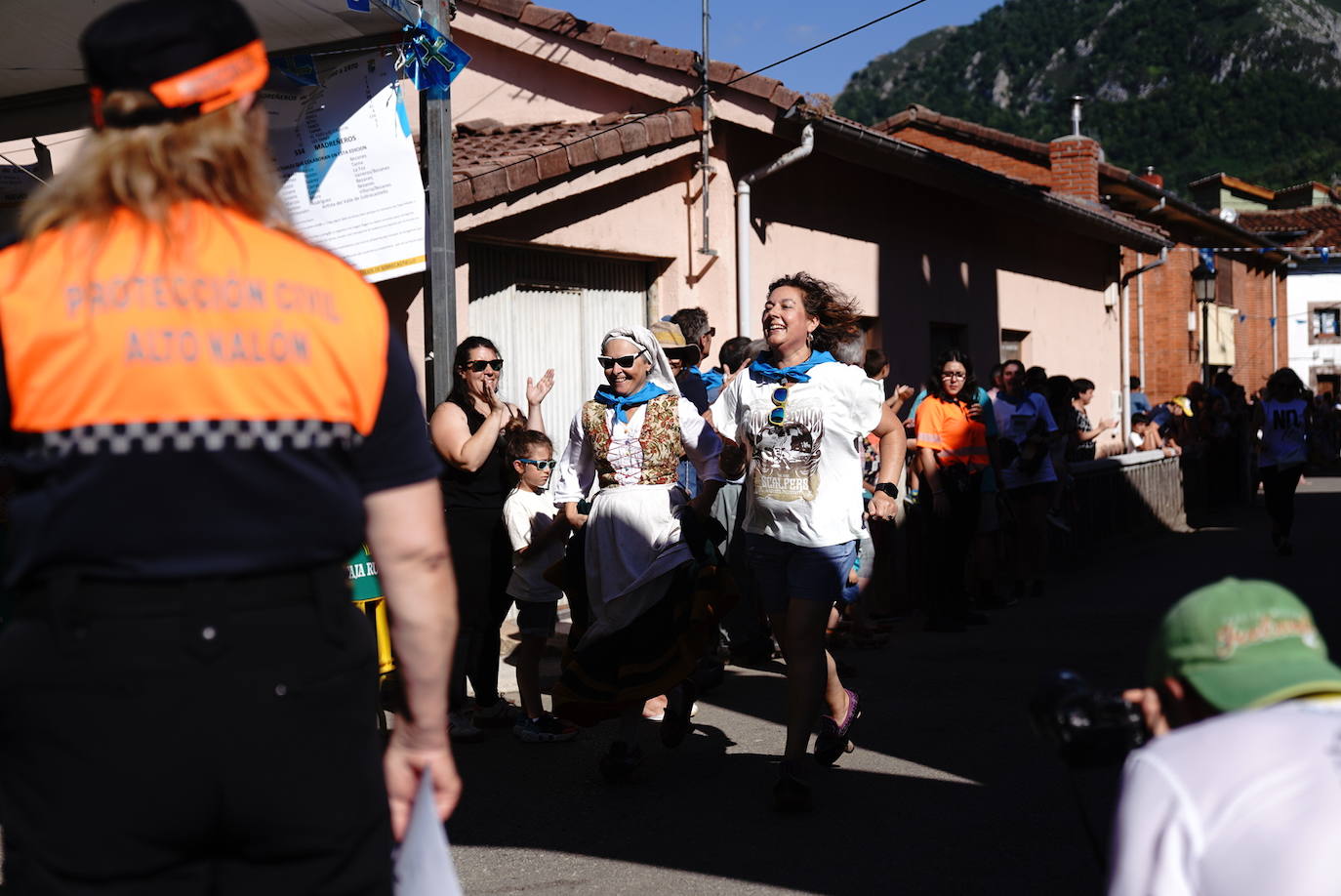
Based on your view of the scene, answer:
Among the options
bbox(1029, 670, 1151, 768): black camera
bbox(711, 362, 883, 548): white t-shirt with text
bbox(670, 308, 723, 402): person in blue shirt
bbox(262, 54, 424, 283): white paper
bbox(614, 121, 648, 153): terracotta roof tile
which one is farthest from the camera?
bbox(614, 121, 648, 153): terracotta roof tile

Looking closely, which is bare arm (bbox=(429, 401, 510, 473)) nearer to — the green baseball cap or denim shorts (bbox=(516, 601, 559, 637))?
denim shorts (bbox=(516, 601, 559, 637))

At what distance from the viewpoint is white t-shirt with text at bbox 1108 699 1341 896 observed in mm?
1825

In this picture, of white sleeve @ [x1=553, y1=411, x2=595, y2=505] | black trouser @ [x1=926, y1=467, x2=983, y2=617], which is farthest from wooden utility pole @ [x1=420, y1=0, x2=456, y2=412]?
black trouser @ [x1=926, y1=467, x2=983, y2=617]

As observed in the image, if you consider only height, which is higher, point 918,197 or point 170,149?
point 918,197

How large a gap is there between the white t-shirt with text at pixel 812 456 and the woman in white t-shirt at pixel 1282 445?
929 centimetres

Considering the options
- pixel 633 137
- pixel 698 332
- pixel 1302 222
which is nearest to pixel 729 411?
pixel 698 332

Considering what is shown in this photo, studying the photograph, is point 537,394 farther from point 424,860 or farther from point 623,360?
point 424,860

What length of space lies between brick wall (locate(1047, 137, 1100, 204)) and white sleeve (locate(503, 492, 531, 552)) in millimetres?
18907

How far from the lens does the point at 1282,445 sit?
13.8 metres

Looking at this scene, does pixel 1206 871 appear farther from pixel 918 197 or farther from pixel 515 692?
pixel 918 197

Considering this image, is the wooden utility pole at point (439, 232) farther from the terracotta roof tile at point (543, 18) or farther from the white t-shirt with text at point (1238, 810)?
the white t-shirt with text at point (1238, 810)

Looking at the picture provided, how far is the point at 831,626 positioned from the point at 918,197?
780 centimetres

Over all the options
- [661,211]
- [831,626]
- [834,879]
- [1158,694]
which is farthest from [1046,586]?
[1158,694]

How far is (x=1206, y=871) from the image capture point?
6.11 ft
